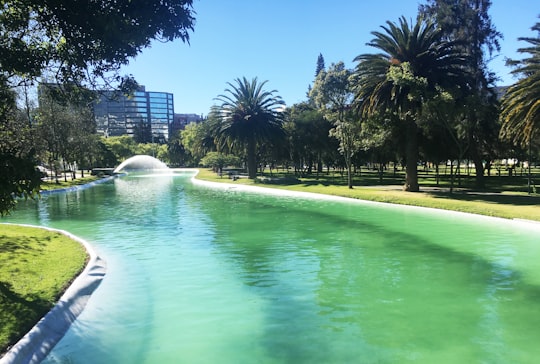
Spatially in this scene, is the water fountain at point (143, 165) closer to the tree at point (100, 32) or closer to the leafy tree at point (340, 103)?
the leafy tree at point (340, 103)

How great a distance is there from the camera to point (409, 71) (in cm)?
2784

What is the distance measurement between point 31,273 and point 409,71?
83.1 feet

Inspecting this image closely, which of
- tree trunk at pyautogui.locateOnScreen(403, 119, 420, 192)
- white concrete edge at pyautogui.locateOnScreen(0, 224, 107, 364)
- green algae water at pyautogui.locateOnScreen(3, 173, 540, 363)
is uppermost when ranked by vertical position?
tree trunk at pyautogui.locateOnScreen(403, 119, 420, 192)

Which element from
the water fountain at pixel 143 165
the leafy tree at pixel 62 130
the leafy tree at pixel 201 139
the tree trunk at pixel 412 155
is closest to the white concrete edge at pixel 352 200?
the tree trunk at pixel 412 155

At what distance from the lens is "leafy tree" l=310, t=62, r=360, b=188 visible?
120 ft

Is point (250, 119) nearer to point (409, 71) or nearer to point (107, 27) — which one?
point (409, 71)

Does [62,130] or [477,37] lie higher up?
[477,37]

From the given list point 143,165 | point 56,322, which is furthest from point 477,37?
point 143,165

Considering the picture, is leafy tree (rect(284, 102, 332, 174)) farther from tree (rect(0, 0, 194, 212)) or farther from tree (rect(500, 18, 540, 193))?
tree (rect(0, 0, 194, 212))

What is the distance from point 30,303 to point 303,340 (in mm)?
5347

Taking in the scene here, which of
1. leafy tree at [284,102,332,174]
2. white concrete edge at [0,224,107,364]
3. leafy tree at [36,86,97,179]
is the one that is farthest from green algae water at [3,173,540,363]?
leafy tree at [36,86,97,179]

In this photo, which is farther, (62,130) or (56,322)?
(62,130)

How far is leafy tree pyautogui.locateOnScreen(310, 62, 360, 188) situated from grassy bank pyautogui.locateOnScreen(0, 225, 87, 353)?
1040 inches

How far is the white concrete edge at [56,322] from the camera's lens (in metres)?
6.33
